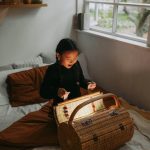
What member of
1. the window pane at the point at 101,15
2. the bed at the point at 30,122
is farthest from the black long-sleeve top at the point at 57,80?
the window pane at the point at 101,15

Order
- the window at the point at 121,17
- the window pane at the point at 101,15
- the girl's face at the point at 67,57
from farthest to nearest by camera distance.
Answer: the window pane at the point at 101,15 → the window at the point at 121,17 → the girl's face at the point at 67,57

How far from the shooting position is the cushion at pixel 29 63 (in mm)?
2510

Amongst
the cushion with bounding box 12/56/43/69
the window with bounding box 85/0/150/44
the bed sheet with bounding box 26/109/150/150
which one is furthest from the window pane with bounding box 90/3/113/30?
the bed sheet with bounding box 26/109/150/150

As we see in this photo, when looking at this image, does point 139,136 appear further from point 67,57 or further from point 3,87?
point 3,87

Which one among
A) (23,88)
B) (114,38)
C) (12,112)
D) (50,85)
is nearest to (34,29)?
(23,88)

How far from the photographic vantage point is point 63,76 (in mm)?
1747

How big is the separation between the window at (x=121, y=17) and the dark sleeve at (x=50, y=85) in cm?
92

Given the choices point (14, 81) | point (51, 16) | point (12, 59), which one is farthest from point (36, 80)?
point (51, 16)

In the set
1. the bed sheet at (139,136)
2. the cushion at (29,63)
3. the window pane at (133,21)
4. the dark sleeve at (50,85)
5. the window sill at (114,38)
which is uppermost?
the window pane at (133,21)

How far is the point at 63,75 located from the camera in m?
1.75

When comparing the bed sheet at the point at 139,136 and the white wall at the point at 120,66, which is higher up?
the white wall at the point at 120,66

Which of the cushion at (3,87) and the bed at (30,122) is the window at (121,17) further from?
the cushion at (3,87)

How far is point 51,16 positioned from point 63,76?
1.18 metres

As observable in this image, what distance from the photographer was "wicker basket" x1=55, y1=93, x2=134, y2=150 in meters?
1.38
